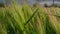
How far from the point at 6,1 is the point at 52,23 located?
37 cm

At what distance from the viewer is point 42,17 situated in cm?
156

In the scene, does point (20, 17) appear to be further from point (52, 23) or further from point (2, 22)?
point (52, 23)

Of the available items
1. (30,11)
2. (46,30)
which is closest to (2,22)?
(30,11)

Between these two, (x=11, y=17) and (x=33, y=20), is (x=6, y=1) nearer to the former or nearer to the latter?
(x=11, y=17)

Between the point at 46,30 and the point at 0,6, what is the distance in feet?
1.31

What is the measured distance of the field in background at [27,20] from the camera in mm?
1472

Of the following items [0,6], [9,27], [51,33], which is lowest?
[51,33]

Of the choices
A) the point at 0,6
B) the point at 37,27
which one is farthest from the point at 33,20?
the point at 0,6

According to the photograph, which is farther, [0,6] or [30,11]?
[0,6]

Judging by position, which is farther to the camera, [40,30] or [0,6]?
[0,6]

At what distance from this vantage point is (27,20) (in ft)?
4.92

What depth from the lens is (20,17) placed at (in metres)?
1.48

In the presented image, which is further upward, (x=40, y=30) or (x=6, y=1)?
(x=6, y=1)

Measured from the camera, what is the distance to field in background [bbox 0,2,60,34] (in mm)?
1472
